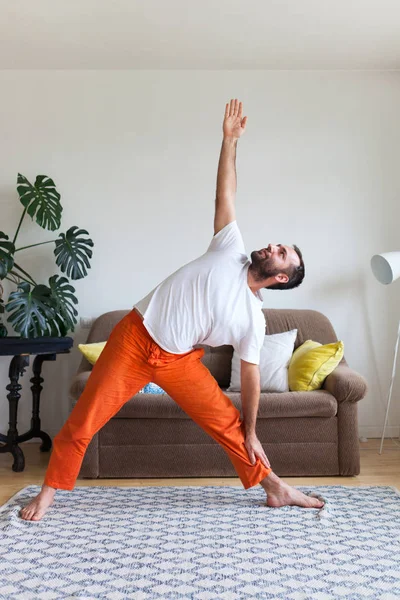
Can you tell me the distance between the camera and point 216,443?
139 inches

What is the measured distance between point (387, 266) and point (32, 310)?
2.20 metres

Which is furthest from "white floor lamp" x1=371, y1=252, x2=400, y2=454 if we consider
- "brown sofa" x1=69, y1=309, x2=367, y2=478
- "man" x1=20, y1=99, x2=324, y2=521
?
"man" x1=20, y1=99, x2=324, y2=521

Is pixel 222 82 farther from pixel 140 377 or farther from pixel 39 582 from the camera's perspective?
pixel 39 582

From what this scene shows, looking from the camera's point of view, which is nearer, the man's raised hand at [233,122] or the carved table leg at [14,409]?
the man's raised hand at [233,122]

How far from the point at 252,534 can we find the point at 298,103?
322 cm

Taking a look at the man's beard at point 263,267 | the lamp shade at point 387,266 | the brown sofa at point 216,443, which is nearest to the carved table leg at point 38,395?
the brown sofa at point 216,443

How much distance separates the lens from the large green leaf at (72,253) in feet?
14.2

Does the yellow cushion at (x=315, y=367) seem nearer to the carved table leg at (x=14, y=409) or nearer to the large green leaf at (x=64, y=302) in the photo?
the large green leaf at (x=64, y=302)

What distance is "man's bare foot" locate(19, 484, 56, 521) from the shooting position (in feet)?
8.91

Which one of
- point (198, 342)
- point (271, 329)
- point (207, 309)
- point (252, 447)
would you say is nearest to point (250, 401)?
point (252, 447)

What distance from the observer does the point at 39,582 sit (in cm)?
208

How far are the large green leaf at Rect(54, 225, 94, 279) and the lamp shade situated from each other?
1.88 m

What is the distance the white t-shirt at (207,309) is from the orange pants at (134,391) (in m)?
0.08

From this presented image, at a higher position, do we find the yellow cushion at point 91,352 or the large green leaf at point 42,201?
the large green leaf at point 42,201
